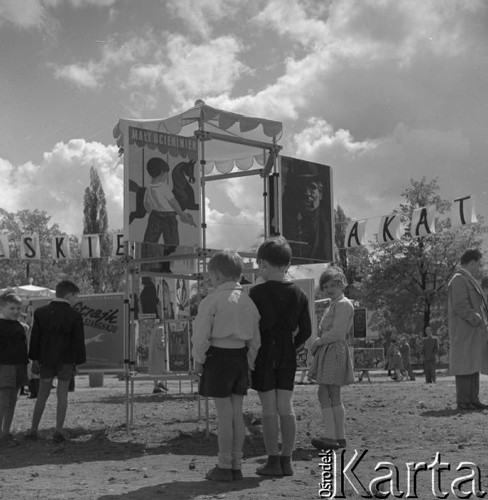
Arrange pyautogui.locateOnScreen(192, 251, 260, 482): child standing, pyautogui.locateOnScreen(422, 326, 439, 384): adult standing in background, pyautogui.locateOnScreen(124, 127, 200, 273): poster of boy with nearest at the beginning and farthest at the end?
pyautogui.locateOnScreen(192, 251, 260, 482): child standing, pyautogui.locateOnScreen(124, 127, 200, 273): poster of boy, pyautogui.locateOnScreen(422, 326, 439, 384): adult standing in background

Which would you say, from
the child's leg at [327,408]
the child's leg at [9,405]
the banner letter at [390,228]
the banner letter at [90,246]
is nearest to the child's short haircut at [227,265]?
the child's leg at [327,408]

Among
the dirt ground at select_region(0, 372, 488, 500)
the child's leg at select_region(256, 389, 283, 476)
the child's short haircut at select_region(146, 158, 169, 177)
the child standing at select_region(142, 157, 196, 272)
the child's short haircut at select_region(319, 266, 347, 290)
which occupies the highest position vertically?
the child's short haircut at select_region(146, 158, 169, 177)

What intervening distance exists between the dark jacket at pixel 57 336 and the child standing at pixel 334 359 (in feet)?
9.40

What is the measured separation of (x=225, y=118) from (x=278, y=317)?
430 cm

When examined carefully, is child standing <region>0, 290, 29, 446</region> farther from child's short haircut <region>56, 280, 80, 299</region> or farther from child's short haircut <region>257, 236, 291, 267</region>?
child's short haircut <region>257, 236, 291, 267</region>

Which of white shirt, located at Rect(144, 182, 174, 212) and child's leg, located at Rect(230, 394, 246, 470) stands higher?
white shirt, located at Rect(144, 182, 174, 212)

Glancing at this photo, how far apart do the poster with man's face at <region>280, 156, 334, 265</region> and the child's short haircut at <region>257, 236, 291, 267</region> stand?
362cm

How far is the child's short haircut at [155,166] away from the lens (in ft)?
30.8

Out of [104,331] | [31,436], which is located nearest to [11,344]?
[31,436]

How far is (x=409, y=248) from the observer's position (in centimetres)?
4797

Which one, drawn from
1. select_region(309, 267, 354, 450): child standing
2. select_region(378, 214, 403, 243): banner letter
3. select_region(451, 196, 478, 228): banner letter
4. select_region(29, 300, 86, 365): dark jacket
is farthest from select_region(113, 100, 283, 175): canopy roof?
select_region(378, 214, 403, 243): banner letter

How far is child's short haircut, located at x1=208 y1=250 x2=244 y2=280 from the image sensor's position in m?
6.55

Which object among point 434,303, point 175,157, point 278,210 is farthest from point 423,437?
point 434,303

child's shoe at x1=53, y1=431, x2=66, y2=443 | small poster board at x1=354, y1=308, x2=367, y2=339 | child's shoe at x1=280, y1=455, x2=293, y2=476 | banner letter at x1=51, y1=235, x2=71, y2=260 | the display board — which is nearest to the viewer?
child's shoe at x1=280, y1=455, x2=293, y2=476
